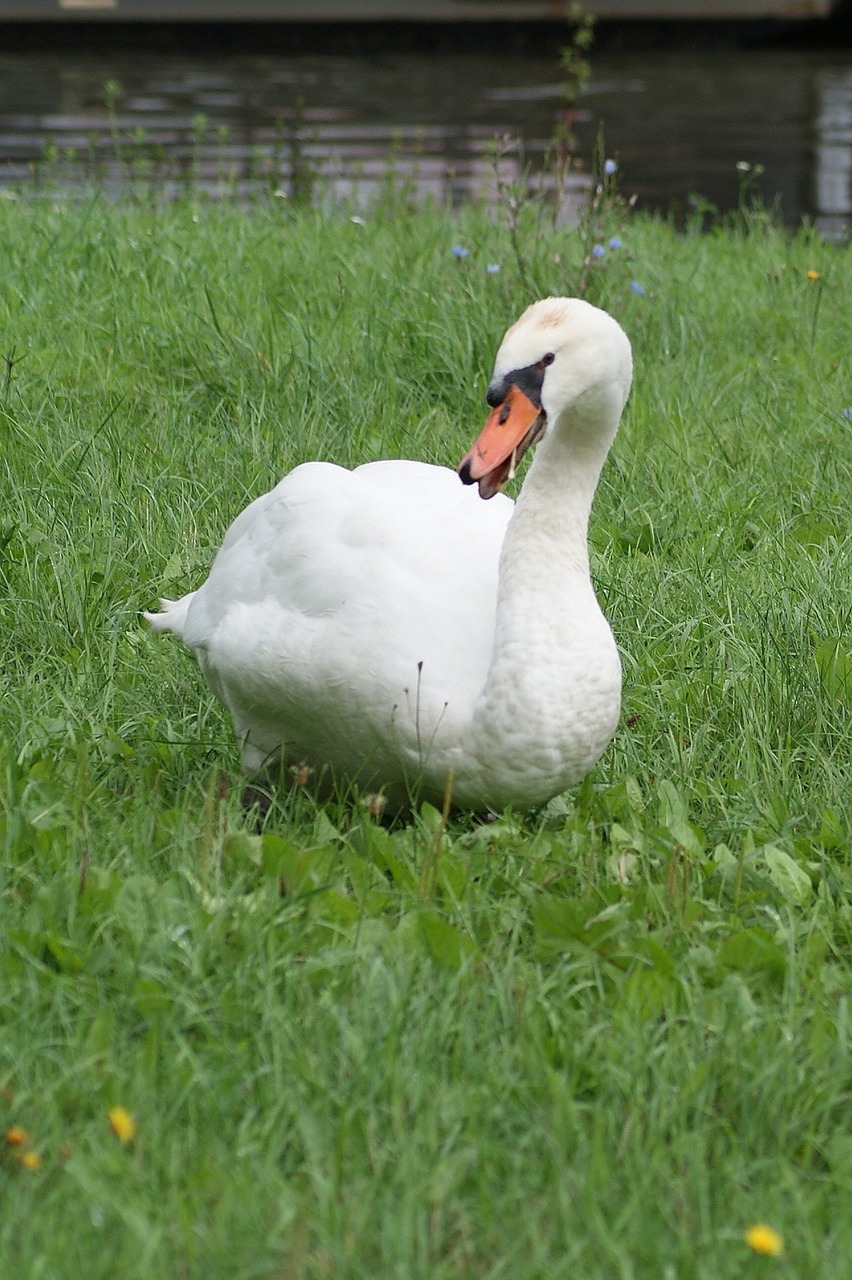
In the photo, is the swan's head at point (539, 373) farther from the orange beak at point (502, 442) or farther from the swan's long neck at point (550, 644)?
the swan's long neck at point (550, 644)

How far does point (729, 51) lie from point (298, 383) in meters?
17.8

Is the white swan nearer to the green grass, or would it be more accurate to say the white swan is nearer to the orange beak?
the orange beak

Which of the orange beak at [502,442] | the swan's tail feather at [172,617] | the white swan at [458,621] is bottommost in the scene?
the swan's tail feather at [172,617]

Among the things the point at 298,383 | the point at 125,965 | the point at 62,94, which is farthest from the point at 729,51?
the point at 125,965

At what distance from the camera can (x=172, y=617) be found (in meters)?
3.49

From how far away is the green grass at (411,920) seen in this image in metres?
1.93

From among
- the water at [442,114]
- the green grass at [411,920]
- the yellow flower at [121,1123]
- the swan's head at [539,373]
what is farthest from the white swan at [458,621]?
the water at [442,114]

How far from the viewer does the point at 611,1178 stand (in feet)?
6.55

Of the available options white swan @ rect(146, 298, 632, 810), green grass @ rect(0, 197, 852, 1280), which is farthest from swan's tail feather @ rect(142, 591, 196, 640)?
white swan @ rect(146, 298, 632, 810)

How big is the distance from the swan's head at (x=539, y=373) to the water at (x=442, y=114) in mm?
4947

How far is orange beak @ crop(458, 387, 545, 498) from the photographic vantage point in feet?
8.55

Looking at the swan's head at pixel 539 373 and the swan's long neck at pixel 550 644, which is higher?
the swan's head at pixel 539 373

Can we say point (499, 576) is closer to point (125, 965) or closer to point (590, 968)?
point (590, 968)

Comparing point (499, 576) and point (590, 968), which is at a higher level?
point (499, 576)
